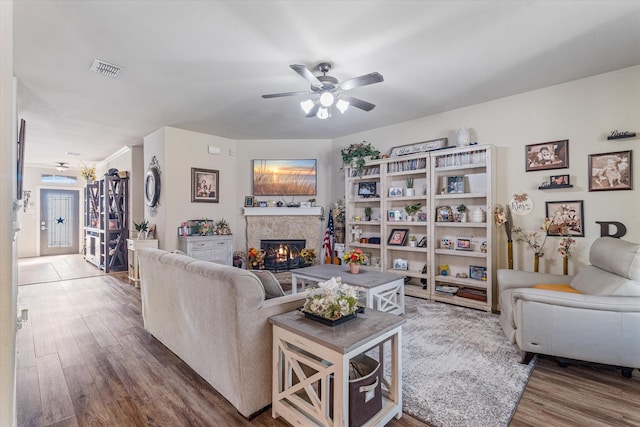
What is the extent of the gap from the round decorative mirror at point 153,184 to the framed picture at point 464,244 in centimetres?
501

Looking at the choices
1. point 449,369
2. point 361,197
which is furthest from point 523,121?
point 449,369

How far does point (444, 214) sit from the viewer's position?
4461mm

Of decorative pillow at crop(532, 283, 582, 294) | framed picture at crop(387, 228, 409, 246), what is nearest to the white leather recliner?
decorative pillow at crop(532, 283, 582, 294)

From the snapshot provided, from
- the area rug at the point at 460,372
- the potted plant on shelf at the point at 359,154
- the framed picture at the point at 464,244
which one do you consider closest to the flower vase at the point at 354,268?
the area rug at the point at 460,372

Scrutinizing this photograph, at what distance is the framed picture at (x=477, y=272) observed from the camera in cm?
411

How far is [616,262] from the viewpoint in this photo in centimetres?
249

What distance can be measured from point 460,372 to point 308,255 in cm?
365

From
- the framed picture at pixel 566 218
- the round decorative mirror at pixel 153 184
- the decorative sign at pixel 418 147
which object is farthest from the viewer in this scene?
the round decorative mirror at pixel 153 184

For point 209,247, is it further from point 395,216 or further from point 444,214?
point 444,214

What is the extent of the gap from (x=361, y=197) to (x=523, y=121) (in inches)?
101

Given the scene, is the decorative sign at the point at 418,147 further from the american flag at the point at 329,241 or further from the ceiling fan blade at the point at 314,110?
the ceiling fan blade at the point at 314,110

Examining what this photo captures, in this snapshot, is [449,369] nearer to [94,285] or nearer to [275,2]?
[275,2]

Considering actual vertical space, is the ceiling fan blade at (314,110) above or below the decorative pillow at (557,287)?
above

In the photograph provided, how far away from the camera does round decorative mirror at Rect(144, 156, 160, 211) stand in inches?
215
